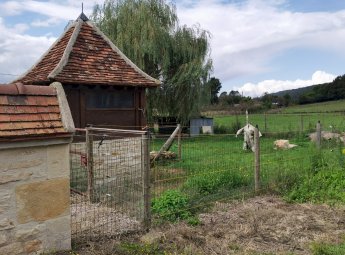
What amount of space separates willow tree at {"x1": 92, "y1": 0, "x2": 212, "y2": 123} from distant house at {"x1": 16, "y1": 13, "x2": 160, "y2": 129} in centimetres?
1004

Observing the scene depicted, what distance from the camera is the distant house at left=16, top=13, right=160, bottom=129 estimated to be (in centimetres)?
963

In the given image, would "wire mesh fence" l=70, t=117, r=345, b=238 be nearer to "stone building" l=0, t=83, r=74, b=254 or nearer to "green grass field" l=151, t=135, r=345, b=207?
"green grass field" l=151, t=135, r=345, b=207

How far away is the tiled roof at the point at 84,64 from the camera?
31.3 ft

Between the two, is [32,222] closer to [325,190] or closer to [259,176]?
[259,176]

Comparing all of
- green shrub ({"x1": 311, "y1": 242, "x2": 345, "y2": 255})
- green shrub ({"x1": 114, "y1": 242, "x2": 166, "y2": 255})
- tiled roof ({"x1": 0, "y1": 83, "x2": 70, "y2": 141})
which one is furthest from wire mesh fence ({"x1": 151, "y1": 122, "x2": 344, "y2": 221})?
tiled roof ({"x1": 0, "y1": 83, "x2": 70, "y2": 141})

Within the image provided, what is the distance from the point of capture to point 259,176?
7793 millimetres

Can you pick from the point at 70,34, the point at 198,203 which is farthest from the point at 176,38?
the point at 198,203

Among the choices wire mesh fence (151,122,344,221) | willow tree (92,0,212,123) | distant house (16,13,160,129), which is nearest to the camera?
wire mesh fence (151,122,344,221)

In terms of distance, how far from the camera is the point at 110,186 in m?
7.26

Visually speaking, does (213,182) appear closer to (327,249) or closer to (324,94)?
(327,249)

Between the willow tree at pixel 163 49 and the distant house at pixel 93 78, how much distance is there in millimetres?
10042

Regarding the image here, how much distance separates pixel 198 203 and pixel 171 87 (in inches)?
613

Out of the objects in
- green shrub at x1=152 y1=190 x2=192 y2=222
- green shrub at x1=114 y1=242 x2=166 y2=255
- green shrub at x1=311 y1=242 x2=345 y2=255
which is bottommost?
green shrub at x1=311 y1=242 x2=345 y2=255

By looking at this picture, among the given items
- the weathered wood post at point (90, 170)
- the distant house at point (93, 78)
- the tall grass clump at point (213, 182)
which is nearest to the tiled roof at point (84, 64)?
the distant house at point (93, 78)
